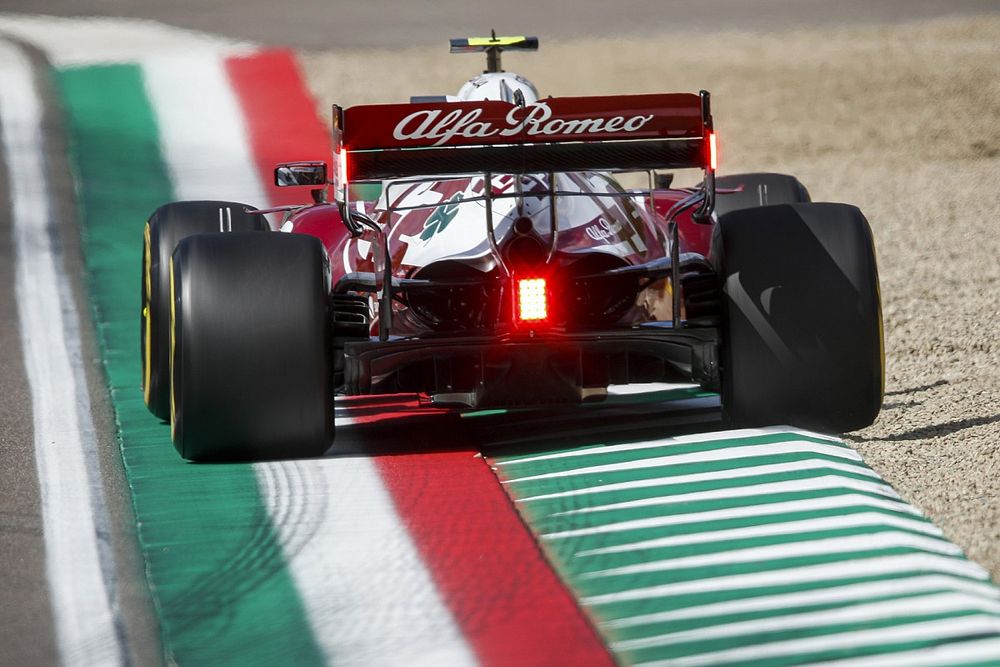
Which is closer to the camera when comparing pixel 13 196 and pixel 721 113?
pixel 13 196

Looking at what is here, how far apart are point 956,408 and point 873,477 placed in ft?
5.07

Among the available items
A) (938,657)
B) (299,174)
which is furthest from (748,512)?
(299,174)

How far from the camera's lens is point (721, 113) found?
64.0 ft

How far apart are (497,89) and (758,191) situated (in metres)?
1.94

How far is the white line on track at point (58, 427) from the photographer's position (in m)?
6.02

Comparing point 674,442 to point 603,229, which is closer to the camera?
point 674,442

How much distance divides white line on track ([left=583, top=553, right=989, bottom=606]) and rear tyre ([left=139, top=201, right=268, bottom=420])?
149 inches

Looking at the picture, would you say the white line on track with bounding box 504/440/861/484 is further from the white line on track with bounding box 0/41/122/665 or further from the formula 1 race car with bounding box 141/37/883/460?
the white line on track with bounding box 0/41/122/665

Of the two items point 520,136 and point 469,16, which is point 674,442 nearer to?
point 520,136

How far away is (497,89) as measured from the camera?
969 centimetres

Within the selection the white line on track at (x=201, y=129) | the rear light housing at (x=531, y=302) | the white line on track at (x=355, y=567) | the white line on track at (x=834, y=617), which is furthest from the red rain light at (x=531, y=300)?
the white line on track at (x=201, y=129)

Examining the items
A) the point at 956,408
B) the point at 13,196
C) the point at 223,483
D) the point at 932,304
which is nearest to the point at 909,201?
the point at 932,304

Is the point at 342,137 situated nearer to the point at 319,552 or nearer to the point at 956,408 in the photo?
the point at 319,552

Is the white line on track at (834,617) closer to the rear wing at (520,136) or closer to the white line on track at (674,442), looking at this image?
the white line on track at (674,442)
